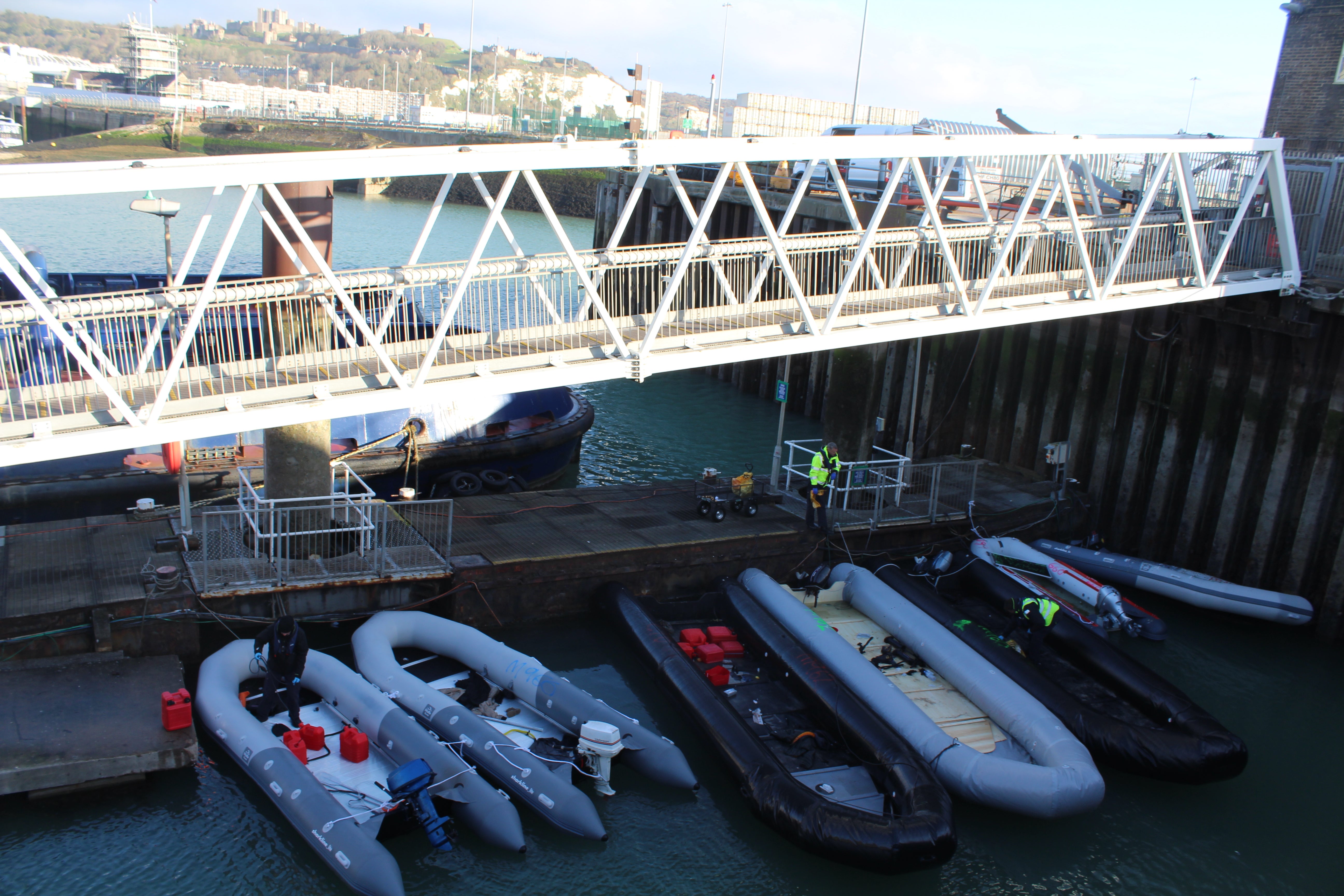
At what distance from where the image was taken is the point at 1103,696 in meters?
13.4

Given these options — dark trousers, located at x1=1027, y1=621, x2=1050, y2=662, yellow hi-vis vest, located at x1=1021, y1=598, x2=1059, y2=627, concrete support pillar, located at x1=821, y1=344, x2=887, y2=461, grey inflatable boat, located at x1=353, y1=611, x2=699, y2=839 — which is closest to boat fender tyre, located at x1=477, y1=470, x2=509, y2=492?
grey inflatable boat, located at x1=353, y1=611, x2=699, y2=839

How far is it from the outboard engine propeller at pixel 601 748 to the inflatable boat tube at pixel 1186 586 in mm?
10041

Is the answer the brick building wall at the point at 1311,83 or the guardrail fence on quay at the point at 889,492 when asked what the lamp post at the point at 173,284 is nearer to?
the guardrail fence on quay at the point at 889,492

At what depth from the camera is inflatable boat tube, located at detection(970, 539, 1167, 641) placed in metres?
15.9

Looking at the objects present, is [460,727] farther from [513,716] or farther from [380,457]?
[380,457]

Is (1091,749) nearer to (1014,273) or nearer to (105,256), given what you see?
(1014,273)

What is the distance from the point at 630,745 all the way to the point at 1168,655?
30.7 feet

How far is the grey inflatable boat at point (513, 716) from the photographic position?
10.7 metres

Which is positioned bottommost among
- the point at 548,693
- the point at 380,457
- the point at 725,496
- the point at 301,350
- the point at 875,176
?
the point at 548,693

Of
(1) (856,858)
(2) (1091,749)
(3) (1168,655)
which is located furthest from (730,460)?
(1) (856,858)

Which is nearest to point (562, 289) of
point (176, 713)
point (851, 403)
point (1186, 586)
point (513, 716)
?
point (513, 716)

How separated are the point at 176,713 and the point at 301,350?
16.0ft

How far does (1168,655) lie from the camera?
15.6 meters

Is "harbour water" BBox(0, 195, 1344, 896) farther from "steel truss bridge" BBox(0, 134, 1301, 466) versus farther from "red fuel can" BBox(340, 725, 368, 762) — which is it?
"steel truss bridge" BBox(0, 134, 1301, 466)
